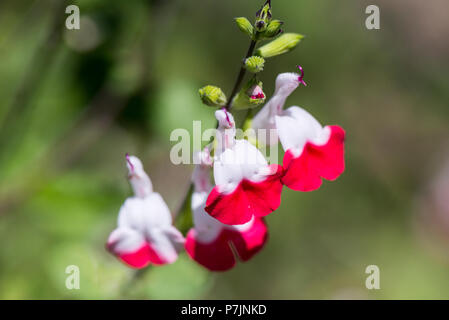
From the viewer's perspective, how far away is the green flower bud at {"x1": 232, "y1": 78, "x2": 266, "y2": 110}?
4.02ft

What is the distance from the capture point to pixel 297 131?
1.35m

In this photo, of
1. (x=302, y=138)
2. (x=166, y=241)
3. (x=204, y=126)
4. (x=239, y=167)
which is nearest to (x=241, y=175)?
(x=239, y=167)

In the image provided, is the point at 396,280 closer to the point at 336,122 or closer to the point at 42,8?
the point at 336,122

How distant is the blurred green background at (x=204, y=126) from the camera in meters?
2.47

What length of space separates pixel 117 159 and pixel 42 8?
100cm

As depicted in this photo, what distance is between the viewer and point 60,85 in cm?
276

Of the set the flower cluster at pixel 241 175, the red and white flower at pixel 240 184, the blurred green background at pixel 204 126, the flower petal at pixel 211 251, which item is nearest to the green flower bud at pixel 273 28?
the flower cluster at pixel 241 175

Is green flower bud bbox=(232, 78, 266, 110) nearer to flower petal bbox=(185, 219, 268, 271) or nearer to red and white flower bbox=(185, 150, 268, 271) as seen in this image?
red and white flower bbox=(185, 150, 268, 271)

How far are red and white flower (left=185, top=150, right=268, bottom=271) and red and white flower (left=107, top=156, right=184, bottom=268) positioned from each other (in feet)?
0.20

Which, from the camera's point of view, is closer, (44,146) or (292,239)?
(44,146)

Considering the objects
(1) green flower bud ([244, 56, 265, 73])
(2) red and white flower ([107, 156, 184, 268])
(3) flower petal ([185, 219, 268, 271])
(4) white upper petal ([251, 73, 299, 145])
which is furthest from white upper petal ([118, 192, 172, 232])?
(1) green flower bud ([244, 56, 265, 73])

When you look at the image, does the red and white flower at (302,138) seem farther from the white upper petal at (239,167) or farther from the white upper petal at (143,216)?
the white upper petal at (143,216)
